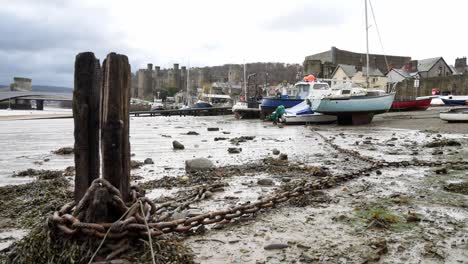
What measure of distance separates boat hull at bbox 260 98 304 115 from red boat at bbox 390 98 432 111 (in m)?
10.4

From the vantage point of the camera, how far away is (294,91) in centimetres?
3116

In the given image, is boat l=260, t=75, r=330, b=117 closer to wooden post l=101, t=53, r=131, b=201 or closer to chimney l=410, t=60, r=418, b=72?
wooden post l=101, t=53, r=131, b=201

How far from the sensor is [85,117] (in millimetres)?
2361

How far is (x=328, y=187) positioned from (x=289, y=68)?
3998 inches

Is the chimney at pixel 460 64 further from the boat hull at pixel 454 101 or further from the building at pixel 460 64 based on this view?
the boat hull at pixel 454 101

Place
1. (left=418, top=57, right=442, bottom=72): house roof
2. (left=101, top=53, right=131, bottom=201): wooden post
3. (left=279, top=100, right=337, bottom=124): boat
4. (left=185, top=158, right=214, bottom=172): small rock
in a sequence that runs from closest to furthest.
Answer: (left=101, top=53, right=131, bottom=201): wooden post → (left=185, top=158, right=214, bottom=172): small rock → (left=279, top=100, right=337, bottom=124): boat → (left=418, top=57, right=442, bottom=72): house roof

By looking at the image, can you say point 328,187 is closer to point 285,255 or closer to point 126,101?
point 285,255

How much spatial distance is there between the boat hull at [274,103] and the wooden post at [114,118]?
25965 mm

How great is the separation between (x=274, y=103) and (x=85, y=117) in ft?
88.6

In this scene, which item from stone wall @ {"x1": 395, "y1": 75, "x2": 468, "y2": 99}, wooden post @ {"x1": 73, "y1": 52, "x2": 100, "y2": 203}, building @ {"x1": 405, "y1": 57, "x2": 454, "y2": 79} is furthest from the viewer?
building @ {"x1": 405, "y1": 57, "x2": 454, "y2": 79}

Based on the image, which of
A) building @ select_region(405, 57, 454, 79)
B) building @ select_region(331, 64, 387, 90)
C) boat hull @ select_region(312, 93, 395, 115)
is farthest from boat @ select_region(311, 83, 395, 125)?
building @ select_region(405, 57, 454, 79)

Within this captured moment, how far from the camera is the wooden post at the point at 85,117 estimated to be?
92.5 inches

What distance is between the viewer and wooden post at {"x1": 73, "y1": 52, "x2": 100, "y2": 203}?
92.5 inches

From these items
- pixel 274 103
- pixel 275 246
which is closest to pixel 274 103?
pixel 274 103
